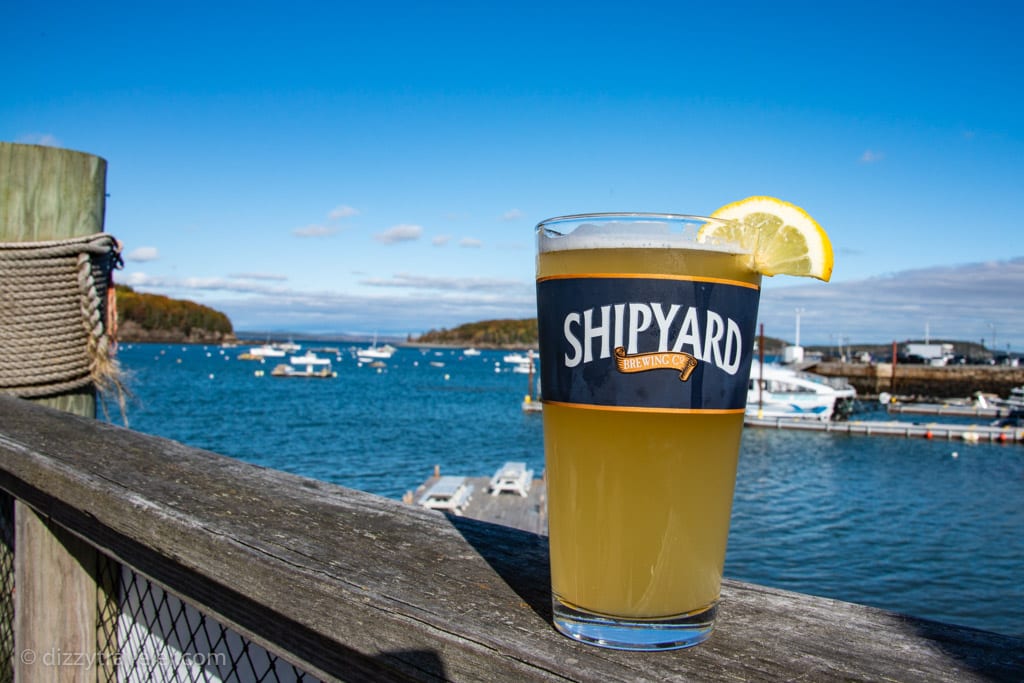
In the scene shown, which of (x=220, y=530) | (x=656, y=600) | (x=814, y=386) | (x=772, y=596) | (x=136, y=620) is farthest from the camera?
(x=814, y=386)

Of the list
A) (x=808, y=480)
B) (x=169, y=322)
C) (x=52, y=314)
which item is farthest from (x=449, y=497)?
(x=169, y=322)

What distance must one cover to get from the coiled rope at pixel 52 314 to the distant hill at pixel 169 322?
14086cm

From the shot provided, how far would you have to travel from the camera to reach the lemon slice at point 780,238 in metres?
0.84

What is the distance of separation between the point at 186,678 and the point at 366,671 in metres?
0.68

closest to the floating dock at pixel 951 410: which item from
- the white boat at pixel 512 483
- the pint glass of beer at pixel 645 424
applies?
the white boat at pixel 512 483

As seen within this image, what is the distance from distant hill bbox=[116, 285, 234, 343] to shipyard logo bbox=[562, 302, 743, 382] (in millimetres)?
143089

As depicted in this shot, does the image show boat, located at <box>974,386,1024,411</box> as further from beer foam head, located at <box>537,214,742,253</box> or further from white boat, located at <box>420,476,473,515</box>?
beer foam head, located at <box>537,214,742,253</box>

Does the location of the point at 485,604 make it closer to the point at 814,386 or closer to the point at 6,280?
the point at 6,280

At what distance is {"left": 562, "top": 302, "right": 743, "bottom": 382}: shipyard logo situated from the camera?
757 millimetres

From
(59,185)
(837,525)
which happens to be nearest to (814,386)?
(837,525)

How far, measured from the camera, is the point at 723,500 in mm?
824

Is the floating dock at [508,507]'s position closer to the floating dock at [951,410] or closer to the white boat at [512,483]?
the white boat at [512,483]

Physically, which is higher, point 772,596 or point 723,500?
point 723,500

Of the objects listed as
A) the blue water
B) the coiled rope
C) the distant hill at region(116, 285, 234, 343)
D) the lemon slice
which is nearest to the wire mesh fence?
the lemon slice
